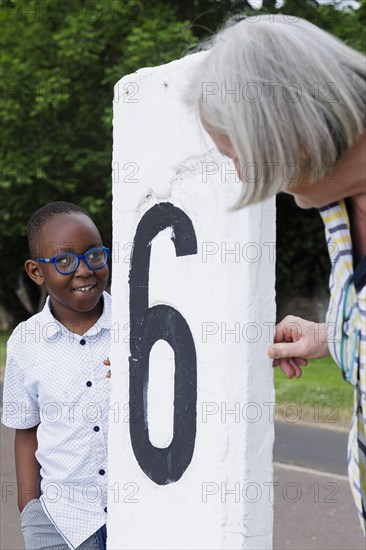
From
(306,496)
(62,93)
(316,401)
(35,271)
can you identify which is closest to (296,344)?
(35,271)

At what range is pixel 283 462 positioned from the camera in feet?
20.7

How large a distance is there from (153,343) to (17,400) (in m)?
0.73

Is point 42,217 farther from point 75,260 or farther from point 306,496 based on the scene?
point 306,496

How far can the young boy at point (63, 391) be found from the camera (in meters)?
2.47

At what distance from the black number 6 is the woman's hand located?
0.21 meters

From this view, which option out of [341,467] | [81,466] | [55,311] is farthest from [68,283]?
[341,467]

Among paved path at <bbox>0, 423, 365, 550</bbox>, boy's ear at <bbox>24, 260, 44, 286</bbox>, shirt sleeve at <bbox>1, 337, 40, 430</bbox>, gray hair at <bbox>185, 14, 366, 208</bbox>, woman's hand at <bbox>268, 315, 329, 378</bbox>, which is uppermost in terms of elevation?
gray hair at <bbox>185, 14, 366, 208</bbox>

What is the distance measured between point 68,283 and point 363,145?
1.43m

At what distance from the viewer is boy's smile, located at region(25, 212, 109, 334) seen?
263 cm

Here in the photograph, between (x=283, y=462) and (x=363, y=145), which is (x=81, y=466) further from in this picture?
(x=283, y=462)

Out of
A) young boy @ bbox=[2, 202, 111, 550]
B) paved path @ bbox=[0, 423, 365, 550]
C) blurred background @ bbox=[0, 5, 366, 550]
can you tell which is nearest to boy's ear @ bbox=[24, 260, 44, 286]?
young boy @ bbox=[2, 202, 111, 550]

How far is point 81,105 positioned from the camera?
15.5m

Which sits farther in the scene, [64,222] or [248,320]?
[64,222]

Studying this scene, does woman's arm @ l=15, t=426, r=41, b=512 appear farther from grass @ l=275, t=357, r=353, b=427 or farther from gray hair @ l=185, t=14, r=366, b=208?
grass @ l=275, t=357, r=353, b=427
